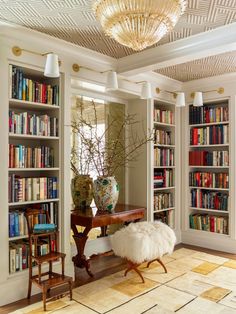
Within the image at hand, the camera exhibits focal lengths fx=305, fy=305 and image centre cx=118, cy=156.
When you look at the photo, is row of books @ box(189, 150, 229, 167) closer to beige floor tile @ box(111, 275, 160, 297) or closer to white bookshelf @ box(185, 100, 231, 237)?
white bookshelf @ box(185, 100, 231, 237)

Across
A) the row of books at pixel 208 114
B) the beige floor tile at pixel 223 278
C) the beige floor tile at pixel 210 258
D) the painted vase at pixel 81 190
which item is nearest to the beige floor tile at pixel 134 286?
the beige floor tile at pixel 223 278

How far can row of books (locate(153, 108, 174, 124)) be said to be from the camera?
4.59 m

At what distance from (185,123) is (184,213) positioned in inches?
57.9

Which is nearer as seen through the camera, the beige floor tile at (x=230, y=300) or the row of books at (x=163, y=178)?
the beige floor tile at (x=230, y=300)

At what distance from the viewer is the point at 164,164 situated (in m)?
4.73

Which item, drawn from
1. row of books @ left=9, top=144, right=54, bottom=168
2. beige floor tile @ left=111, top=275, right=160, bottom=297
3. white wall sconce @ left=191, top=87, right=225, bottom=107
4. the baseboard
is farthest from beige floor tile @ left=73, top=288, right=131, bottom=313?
white wall sconce @ left=191, top=87, right=225, bottom=107

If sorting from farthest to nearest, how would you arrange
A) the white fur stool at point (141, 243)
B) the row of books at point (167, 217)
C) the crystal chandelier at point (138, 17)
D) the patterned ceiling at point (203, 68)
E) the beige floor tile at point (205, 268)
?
the row of books at point (167, 217) → the patterned ceiling at point (203, 68) → the beige floor tile at point (205, 268) → the white fur stool at point (141, 243) → the crystal chandelier at point (138, 17)

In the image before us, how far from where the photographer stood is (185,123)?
495 centimetres

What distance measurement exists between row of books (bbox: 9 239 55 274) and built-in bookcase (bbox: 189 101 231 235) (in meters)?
2.66

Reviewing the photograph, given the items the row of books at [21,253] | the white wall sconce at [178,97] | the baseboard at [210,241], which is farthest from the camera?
the baseboard at [210,241]

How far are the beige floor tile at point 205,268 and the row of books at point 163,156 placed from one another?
1.53 meters

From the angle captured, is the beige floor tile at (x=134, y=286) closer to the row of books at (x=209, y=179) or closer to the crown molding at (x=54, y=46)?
the row of books at (x=209, y=179)

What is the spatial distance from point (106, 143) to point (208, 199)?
1845 mm

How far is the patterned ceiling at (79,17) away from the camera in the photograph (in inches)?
96.2
